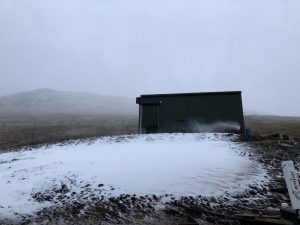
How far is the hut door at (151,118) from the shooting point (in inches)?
1152

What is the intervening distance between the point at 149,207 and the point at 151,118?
18911mm

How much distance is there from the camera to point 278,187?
39.9 feet

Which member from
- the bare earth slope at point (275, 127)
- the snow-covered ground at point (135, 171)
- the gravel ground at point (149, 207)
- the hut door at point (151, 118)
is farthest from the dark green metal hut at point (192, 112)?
the gravel ground at point (149, 207)

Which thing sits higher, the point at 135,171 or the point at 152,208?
the point at 135,171

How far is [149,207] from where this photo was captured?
1061 cm

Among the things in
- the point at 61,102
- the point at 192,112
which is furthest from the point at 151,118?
the point at 61,102

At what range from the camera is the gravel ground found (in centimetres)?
976

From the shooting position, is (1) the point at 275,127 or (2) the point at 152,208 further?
(1) the point at 275,127

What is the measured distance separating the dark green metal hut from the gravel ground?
14.7 metres

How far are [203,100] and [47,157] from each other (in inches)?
569

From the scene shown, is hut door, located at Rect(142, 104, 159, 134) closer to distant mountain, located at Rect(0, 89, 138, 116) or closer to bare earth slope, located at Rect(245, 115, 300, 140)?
bare earth slope, located at Rect(245, 115, 300, 140)

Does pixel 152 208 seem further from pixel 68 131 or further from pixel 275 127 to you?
pixel 275 127

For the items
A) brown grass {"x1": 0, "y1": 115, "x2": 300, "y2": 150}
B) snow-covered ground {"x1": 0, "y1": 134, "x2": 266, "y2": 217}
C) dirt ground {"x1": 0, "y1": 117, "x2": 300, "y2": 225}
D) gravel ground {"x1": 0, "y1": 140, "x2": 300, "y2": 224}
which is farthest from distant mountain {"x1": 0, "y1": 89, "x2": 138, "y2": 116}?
dirt ground {"x1": 0, "y1": 117, "x2": 300, "y2": 225}

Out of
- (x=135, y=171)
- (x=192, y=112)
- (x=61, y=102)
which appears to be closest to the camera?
(x=135, y=171)
